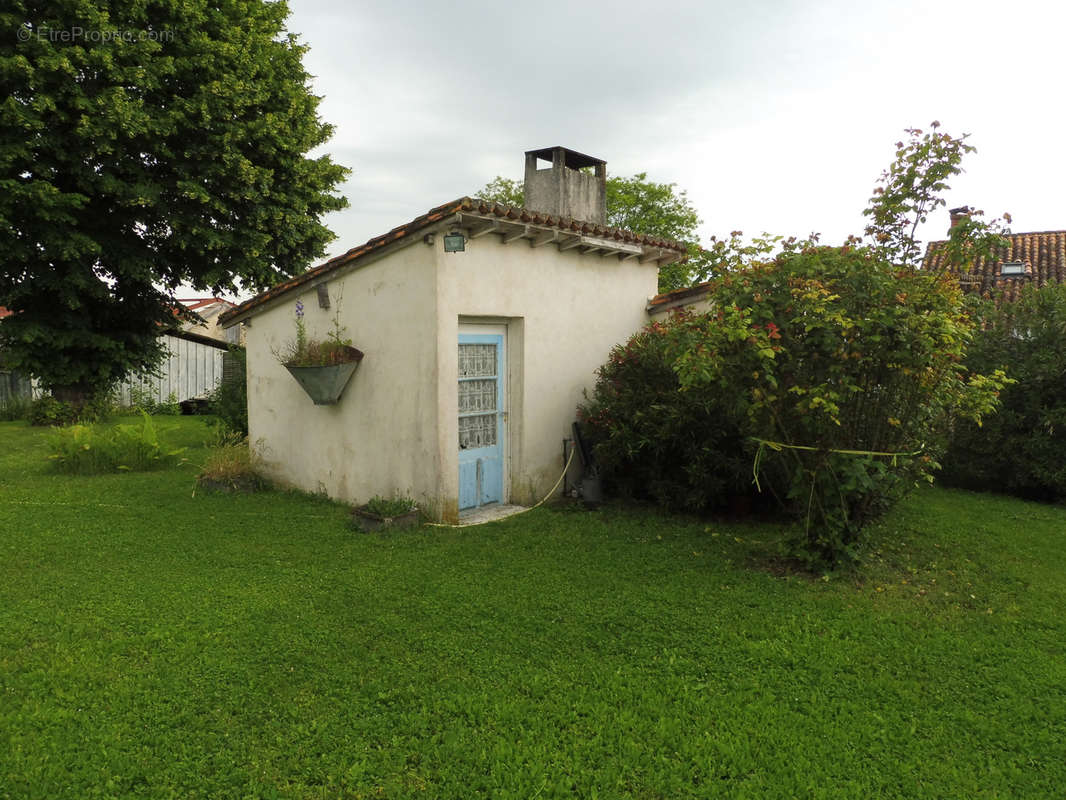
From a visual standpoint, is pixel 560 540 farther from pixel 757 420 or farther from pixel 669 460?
pixel 757 420

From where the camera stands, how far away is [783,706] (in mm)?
3627

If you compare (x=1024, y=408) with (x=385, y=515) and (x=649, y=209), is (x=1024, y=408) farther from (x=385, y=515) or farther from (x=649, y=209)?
(x=649, y=209)

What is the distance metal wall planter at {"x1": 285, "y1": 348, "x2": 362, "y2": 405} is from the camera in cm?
759

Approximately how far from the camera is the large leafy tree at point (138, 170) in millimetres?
11625

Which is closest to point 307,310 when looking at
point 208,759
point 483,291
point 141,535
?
point 483,291

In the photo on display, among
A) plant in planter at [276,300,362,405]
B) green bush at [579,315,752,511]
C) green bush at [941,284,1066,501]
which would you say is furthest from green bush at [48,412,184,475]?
green bush at [941,284,1066,501]

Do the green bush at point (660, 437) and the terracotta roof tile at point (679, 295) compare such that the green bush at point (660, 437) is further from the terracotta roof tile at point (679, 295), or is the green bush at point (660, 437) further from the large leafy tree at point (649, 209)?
the large leafy tree at point (649, 209)

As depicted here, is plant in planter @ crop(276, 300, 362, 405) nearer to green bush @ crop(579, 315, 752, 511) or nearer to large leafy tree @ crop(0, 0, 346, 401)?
green bush @ crop(579, 315, 752, 511)

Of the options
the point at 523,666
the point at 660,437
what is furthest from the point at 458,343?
the point at 523,666

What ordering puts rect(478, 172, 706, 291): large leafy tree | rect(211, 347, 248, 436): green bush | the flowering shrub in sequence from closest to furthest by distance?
the flowering shrub, rect(211, 347, 248, 436): green bush, rect(478, 172, 706, 291): large leafy tree

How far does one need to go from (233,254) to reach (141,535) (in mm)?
9490

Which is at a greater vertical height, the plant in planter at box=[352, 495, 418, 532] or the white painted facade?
the white painted facade

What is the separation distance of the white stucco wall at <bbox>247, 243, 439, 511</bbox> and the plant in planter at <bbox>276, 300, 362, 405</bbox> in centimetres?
14

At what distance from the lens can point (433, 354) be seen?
6.98 m
